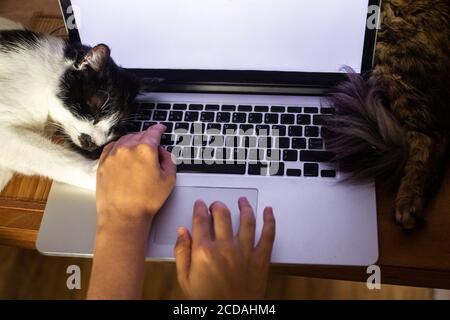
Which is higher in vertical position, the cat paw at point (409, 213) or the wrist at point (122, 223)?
the cat paw at point (409, 213)

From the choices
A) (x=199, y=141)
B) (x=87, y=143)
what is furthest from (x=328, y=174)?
(x=87, y=143)

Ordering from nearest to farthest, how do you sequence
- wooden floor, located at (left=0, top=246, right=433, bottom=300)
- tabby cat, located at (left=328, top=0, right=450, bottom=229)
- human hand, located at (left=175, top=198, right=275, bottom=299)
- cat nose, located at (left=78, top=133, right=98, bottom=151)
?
human hand, located at (left=175, top=198, right=275, bottom=299) → tabby cat, located at (left=328, top=0, right=450, bottom=229) → cat nose, located at (left=78, top=133, right=98, bottom=151) → wooden floor, located at (left=0, top=246, right=433, bottom=300)

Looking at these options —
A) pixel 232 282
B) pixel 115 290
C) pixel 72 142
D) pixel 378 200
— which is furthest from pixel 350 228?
pixel 72 142

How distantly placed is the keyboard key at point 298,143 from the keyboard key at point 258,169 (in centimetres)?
6

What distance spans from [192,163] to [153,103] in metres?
0.16

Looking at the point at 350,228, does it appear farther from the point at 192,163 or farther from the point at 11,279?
the point at 11,279

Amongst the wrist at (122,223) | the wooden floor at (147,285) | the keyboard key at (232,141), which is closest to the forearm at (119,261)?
the wrist at (122,223)

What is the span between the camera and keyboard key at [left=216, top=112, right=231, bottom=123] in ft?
2.80

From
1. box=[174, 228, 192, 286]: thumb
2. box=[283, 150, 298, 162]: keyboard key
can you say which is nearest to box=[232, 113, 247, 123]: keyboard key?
box=[283, 150, 298, 162]: keyboard key

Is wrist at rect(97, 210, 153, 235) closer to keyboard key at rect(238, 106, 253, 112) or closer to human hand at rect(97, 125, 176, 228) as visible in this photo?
human hand at rect(97, 125, 176, 228)

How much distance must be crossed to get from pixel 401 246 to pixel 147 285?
0.88 m

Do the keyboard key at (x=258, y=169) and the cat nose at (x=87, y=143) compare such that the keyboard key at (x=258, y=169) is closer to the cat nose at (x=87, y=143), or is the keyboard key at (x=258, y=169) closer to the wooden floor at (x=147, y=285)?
the cat nose at (x=87, y=143)

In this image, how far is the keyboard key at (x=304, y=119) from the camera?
0.84 metres

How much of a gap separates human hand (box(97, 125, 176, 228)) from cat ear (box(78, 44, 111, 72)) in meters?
0.15
